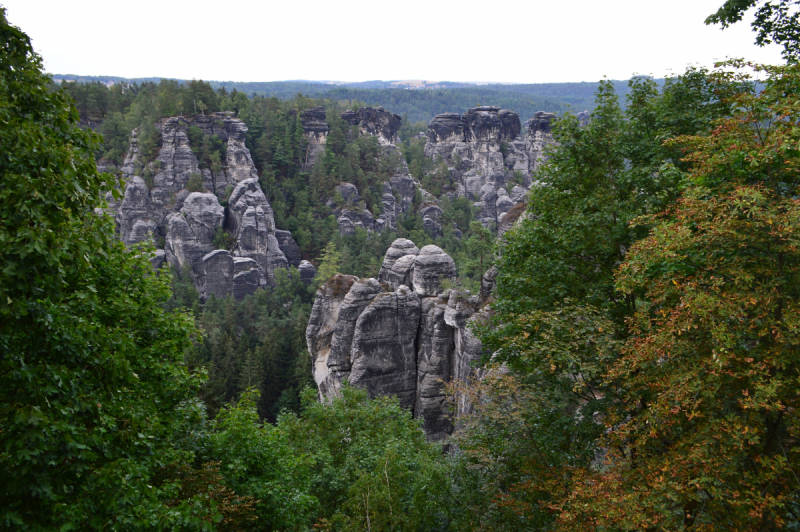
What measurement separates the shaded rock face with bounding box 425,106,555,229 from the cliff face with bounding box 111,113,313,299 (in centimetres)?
4635

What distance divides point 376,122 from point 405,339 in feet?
282

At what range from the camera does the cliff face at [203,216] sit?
66.3 m

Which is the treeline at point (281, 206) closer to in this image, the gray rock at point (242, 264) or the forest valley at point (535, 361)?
the gray rock at point (242, 264)

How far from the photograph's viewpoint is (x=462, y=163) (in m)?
109

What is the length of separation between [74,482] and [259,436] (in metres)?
6.05

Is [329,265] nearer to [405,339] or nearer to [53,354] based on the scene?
[405,339]

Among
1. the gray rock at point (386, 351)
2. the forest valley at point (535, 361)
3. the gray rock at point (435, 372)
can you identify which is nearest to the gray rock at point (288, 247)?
the gray rock at point (386, 351)

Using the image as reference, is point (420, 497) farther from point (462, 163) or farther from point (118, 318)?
point (462, 163)

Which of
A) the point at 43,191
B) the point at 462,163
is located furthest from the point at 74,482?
the point at 462,163

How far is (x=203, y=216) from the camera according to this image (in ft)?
222

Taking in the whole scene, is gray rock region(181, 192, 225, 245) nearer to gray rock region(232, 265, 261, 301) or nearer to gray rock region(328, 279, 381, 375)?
gray rock region(232, 265, 261, 301)

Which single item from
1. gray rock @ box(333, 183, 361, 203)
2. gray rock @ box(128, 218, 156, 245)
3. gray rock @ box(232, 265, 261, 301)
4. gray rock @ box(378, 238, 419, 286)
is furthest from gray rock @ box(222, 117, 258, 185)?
gray rock @ box(378, 238, 419, 286)

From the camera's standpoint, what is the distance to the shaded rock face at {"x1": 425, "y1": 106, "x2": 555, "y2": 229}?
10388cm

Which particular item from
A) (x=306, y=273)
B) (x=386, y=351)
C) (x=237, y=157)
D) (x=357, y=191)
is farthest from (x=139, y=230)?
(x=386, y=351)
